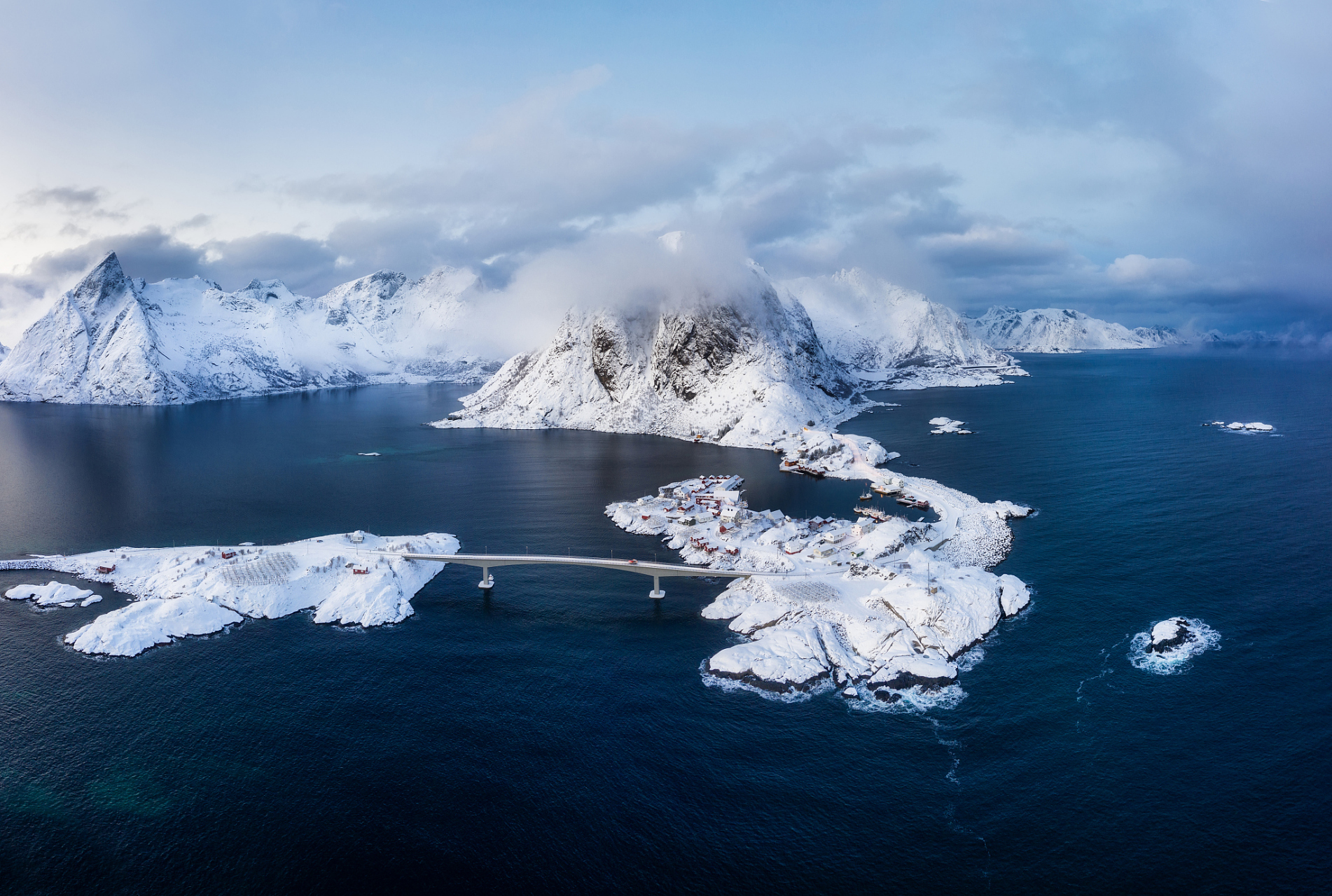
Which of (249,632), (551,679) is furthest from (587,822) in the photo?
(249,632)

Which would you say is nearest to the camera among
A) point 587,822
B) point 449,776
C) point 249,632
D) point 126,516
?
point 587,822

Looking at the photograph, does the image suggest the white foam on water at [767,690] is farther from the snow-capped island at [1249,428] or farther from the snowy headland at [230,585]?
the snow-capped island at [1249,428]

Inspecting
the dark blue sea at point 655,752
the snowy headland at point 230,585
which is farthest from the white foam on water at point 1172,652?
the snowy headland at point 230,585

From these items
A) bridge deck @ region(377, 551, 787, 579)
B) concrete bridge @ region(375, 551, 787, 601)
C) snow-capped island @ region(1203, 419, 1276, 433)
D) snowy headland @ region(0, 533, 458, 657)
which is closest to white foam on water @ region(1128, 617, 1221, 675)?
concrete bridge @ region(375, 551, 787, 601)

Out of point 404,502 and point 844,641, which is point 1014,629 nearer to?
point 844,641

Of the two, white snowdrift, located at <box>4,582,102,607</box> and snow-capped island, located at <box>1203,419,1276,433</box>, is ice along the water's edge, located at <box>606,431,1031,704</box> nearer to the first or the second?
A: white snowdrift, located at <box>4,582,102,607</box>

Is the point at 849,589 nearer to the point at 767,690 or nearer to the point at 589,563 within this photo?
the point at 767,690
